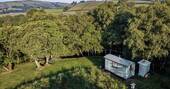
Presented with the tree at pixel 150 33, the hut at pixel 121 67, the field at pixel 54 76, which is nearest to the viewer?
the field at pixel 54 76

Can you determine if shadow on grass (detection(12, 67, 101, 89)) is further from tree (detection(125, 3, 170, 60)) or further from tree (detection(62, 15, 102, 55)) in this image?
tree (detection(62, 15, 102, 55))

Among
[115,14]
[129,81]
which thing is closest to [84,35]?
[115,14]

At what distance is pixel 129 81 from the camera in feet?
102

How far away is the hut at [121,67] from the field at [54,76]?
0.76 m

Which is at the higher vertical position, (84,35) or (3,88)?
(84,35)

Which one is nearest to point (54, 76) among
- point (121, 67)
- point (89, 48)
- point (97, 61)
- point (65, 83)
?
point (65, 83)

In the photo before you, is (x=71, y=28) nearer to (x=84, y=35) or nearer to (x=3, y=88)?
(x=84, y=35)

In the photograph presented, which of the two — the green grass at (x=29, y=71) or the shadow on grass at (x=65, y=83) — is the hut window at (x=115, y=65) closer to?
the green grass at (x=29, y=71)

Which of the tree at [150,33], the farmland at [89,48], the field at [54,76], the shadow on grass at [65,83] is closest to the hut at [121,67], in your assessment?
the farmland at [89,48]

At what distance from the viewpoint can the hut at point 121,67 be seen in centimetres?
3200

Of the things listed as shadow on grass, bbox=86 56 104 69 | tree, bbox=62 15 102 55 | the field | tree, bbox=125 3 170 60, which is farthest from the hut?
tree, bbox=62 15 102 55

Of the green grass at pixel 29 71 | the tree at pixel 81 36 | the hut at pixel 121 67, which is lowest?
the green grass at pixel 29 71

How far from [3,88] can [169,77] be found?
20.4m

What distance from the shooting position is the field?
2878 centimetres
